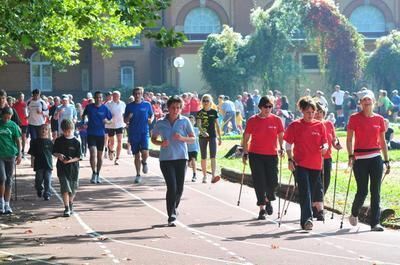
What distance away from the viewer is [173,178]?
14.4 metres

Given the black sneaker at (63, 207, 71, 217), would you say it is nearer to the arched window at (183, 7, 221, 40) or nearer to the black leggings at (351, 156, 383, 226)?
the black leggings at (351, 156, 383, 226)

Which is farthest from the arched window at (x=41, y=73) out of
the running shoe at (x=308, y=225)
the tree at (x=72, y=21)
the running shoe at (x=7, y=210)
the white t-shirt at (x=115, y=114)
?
the running shoe at (x=308, y=225)

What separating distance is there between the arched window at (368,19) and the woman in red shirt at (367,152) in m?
43.0

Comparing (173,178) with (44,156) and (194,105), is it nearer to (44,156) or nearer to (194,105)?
(44,156)

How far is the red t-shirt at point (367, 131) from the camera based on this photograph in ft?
45.0

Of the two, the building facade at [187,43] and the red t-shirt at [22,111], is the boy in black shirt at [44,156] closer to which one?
the red t-shirt at [22,111]

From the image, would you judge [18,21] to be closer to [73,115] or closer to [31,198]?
[31,198]

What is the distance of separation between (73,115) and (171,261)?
15000 millimetres

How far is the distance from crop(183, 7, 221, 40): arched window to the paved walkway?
127ft

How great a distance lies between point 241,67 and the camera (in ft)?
165

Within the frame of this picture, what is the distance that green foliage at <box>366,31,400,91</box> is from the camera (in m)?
49.2

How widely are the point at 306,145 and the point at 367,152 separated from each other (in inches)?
31.9

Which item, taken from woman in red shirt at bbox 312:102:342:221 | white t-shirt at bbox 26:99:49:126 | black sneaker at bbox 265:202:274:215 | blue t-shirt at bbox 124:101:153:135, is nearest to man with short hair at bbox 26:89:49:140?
white t-shirt at bbox 26:99:49:126

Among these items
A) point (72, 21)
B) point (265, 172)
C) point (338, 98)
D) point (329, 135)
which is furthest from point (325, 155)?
point (338, 98)
